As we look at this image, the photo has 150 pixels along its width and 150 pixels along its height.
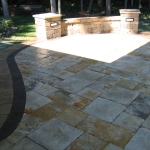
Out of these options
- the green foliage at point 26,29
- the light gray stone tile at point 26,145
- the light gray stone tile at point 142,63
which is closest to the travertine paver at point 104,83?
the light gray stone tile at point 142,63

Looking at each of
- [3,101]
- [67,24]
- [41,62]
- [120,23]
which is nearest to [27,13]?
[67,24]

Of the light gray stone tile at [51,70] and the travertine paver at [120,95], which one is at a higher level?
the light gray stone tile at [51,70]

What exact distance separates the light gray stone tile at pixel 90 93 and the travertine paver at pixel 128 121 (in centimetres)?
70

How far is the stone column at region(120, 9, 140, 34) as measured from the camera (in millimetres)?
7785

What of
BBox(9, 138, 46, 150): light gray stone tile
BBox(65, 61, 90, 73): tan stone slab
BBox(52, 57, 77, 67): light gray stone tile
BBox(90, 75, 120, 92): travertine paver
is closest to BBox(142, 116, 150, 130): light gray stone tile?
BBox(90, 75, 120, 92): travertine paver

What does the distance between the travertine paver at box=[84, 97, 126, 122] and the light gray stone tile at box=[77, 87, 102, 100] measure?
14 centimetres

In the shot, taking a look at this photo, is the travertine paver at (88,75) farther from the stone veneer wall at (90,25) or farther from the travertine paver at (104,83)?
the stone veneer wall at (90,25)

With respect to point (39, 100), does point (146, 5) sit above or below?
above

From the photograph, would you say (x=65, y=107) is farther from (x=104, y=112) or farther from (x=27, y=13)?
(x=27, y=13)

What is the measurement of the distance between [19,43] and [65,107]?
14.1 ft

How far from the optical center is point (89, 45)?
6.80 m

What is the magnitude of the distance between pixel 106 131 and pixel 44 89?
1.62 m

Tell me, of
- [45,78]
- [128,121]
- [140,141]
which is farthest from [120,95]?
[45,78]

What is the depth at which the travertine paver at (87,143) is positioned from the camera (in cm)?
261
